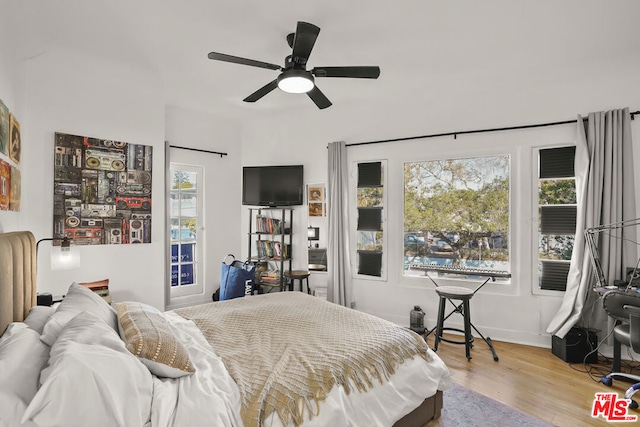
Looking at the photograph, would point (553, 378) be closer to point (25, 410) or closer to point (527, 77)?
point (527, 77)

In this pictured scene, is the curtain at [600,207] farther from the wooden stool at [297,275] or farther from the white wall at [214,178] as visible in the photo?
the white wall at [214,178]

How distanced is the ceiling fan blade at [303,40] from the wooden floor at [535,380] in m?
2.63

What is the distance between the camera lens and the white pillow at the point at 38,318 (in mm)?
1595

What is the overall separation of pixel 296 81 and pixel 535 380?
3034mm

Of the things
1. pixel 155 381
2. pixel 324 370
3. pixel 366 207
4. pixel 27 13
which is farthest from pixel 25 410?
pixel 366 207

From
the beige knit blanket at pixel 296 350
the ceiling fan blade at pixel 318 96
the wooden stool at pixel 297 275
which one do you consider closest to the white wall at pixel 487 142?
the wooden stool at pixel 297 275

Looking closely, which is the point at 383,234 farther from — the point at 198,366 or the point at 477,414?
the point at 198,366

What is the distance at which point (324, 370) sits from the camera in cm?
162

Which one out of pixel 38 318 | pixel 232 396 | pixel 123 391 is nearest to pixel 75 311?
pixel 38 318

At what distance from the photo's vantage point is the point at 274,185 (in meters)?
4.80

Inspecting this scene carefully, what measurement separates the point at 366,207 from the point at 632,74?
9.51 ft

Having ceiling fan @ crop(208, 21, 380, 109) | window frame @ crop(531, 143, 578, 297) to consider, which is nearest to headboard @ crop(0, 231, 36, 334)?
ceiling fan @ crop(208, 21, 380, 109)

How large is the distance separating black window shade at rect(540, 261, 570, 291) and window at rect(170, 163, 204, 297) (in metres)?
4.20

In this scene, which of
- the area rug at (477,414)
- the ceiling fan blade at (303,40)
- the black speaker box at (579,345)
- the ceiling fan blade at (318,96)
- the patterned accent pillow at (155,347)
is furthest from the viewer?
the black speaker box at (579,345)
